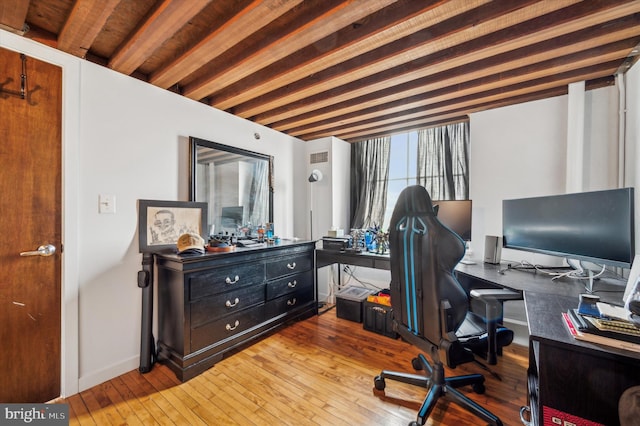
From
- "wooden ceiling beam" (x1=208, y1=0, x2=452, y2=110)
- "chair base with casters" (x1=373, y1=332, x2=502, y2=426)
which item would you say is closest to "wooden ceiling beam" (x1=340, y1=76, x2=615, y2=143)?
"wooden ceiling beam" (x1=208, y1=0, x2=452, y2=110)

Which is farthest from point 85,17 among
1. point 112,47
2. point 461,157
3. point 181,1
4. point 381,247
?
point 461,157

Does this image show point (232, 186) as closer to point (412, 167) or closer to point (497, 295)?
point (412, 167)

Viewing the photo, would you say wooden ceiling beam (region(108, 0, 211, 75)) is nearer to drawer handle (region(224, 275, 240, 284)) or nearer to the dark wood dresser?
the dark wood dresser

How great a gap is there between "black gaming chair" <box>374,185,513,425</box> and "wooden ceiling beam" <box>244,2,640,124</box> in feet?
3.40

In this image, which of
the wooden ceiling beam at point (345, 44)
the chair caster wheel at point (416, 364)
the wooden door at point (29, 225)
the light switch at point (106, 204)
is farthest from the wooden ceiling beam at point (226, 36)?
the chair caster wheel at point (416, 364)

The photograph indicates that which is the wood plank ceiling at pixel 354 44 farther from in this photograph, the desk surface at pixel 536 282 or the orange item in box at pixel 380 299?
the orange item in box at pixel 380 299

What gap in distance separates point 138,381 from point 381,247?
235 centimetres

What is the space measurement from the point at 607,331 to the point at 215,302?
→ 7.18 feet

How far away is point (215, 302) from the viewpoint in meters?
2.06

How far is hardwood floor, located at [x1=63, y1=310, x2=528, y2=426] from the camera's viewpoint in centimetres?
153

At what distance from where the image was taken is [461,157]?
3059 mm

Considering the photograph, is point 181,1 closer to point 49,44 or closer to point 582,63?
point 49,44

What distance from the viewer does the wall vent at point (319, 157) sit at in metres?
3.66

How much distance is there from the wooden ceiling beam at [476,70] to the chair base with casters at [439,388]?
1.97 meters
